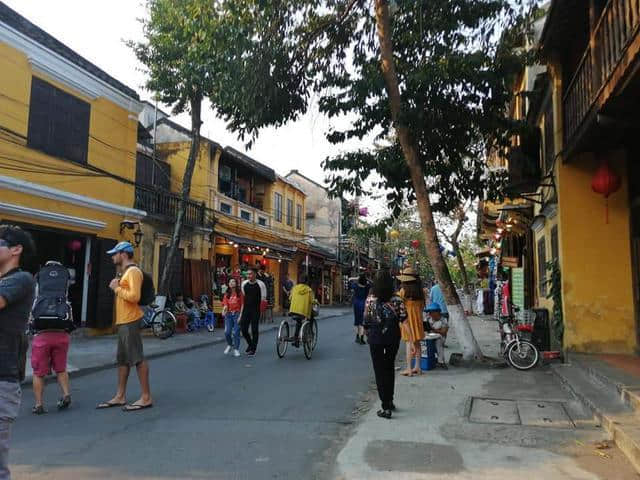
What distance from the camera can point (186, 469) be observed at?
14.4 ft

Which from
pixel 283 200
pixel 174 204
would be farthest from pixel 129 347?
pixel 283 200

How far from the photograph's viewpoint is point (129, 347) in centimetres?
641

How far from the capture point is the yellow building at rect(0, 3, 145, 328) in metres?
12.3

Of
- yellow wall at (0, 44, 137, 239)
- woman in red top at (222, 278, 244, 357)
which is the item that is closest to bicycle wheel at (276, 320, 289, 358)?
woman in red top at (222, 278, 244, 357)

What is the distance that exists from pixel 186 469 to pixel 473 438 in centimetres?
277

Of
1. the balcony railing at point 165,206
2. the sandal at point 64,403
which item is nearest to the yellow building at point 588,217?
the sandal at point 64,403

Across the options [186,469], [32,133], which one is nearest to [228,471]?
[186,469]

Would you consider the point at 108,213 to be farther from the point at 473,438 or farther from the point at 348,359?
the point at 473,438

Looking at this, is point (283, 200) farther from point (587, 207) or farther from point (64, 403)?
point (64, 403)

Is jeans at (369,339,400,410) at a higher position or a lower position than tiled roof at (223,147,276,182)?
lower

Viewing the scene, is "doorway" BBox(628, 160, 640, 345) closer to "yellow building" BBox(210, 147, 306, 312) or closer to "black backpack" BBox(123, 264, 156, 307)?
"black backpack" BBox(123, 264, 156, 307)

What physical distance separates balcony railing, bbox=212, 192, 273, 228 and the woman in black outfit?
16.5m

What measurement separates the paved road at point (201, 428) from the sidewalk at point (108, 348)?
56cm

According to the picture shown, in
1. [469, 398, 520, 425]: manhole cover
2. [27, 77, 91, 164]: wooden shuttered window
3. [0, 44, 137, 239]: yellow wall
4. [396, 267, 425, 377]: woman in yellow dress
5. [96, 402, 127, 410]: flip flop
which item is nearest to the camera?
[469, 398, 520, 425]: manhole cover
